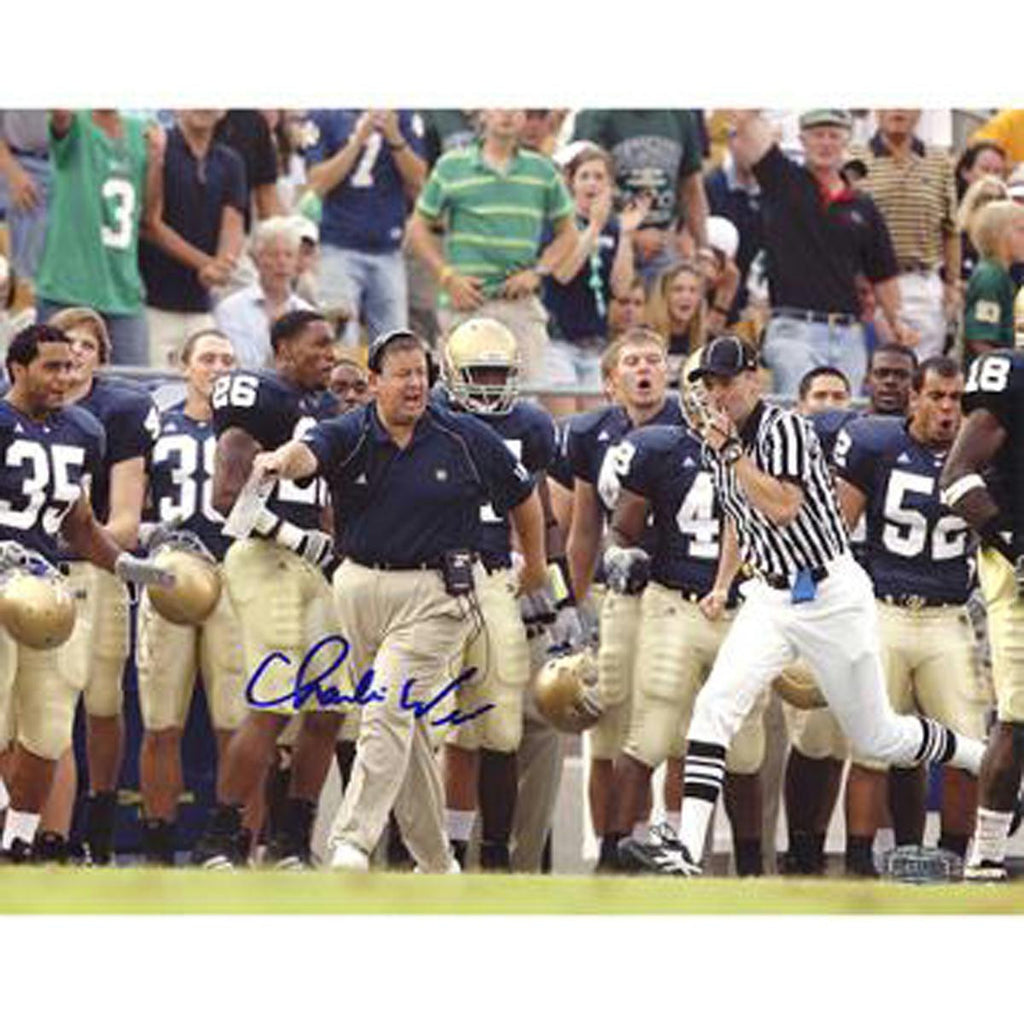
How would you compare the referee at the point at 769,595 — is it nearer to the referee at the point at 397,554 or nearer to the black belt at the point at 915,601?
the black belt at the point at 915,601

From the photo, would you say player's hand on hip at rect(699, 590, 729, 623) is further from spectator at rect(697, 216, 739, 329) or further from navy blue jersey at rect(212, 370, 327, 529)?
navy blue jersey at rect(212, 370, 327, 529)

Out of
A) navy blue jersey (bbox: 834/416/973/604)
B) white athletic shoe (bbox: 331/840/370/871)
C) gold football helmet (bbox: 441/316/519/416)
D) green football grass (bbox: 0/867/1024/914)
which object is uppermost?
gold football helmet (bbox: 441/316/519/416)

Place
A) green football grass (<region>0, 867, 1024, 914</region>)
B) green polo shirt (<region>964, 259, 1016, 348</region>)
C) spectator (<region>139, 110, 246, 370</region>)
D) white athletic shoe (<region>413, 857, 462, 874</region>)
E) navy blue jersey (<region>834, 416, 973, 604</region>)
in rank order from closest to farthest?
green football grass (<region>0, 867, 1024, 914</region>)
white athletic shoe (<region>413, 857, 462, 874</region>)
navy blue jersey (<region>834, 416, 973, 604</region>)
green polo shirt (<region>964, 259, 1016, 348</region>)
spectator (<region>139, 110, 246, 370</region>)

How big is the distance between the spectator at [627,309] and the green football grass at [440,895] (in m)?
1.74

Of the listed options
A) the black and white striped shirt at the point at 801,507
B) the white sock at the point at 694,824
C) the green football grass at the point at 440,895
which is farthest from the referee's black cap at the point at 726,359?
the green football grass at the point at 440,895

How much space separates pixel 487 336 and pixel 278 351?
0.56m

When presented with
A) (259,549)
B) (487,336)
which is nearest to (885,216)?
(487,336)

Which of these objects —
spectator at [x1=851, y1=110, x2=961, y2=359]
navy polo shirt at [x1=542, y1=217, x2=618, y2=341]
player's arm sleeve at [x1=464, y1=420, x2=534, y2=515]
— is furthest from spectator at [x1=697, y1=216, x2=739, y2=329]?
player's arm sleeve at [x1=464, y1=420, x2=534, y2=515]

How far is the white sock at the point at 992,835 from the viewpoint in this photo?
9.92m

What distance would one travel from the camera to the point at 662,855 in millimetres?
9594

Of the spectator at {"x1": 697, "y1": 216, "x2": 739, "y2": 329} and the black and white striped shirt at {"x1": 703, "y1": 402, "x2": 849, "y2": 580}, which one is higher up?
the spectator at {"x1": 697, "y1": 216, "x2": 739, "y2": 329}

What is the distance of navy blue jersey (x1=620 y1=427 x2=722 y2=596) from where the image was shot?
10.1 meters

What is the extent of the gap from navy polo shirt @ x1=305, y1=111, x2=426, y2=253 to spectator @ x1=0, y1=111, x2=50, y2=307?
79 cm
